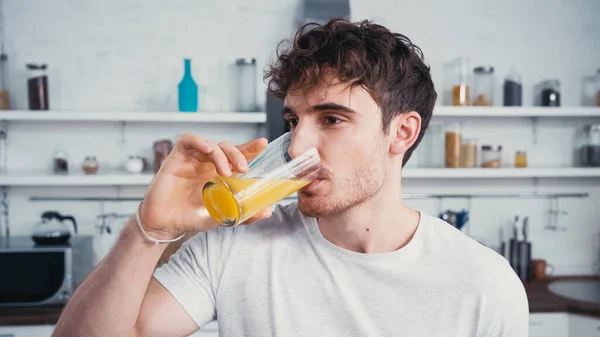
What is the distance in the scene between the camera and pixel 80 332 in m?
0.91

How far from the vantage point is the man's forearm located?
912mm

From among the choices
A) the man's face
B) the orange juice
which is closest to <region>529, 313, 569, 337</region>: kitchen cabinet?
the man's face

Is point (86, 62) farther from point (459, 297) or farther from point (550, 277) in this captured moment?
point (550, 277)

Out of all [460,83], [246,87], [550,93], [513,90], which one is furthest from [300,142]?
[550,93]

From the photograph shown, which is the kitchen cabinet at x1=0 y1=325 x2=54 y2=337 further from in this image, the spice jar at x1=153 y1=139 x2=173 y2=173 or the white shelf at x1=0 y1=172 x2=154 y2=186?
the spice jar at x1=153 y1=139 x2=173 y2=173

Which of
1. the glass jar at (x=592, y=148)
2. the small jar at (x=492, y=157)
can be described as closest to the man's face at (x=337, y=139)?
the small jar at (x=492, y=157)

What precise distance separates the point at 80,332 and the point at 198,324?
257mm

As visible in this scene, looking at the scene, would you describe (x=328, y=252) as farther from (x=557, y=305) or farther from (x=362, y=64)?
(x=557, y=305)

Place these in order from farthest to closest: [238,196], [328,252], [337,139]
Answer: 1. [328,252]
2. [337,139]
3. [238,196]

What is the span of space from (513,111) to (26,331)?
8.37 ft

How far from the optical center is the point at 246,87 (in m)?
2.56

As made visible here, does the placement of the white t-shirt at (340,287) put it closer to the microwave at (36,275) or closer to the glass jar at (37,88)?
the microwave at (36,275)

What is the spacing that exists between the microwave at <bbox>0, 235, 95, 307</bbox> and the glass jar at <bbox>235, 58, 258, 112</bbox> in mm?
1095

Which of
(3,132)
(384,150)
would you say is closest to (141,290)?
(384,150)
